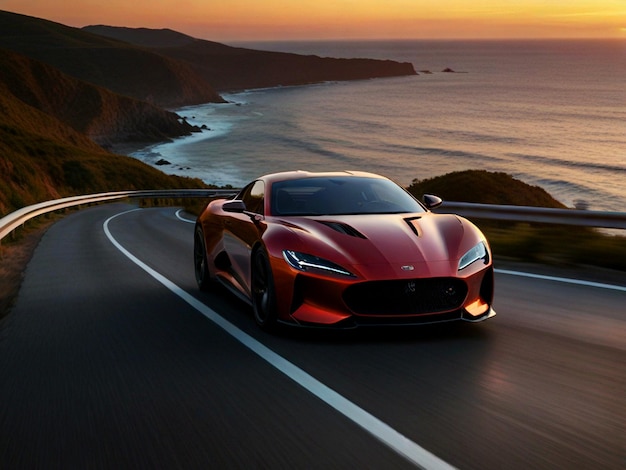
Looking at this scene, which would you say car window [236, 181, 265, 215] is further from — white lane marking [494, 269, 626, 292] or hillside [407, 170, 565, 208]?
hillside [407, 170, 565, 208]

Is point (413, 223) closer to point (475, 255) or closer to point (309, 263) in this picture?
point (475, 255)

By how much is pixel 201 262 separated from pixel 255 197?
1592mm

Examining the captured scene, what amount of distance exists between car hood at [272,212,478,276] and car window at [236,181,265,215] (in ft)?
2.88

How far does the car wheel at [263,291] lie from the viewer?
697 centimetres

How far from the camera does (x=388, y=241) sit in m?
6.84

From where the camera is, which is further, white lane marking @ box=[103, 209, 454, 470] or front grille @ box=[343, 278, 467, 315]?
front grille @ box=[343, 278, 467, 315]

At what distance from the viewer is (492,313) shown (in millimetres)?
6988

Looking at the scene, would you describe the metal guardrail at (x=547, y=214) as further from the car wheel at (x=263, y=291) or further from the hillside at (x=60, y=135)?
the hillside at (x=60, y=135)

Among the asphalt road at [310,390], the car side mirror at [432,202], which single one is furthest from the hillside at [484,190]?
the asphalt road at [310,390]

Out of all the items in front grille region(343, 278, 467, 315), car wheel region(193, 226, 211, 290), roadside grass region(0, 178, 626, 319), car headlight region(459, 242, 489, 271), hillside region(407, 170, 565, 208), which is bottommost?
hillside region(407, 170, 565, 208)

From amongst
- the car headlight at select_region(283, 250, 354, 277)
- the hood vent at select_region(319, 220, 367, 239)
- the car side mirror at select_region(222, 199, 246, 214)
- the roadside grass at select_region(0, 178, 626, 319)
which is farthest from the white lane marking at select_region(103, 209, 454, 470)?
the roadside grass at select_region(0, 178, 626, 319)

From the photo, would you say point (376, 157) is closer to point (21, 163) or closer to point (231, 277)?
point (21, 163)

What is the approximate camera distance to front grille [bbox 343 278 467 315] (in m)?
6.47

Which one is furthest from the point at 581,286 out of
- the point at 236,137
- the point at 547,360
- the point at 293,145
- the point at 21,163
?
the point at 236,137
